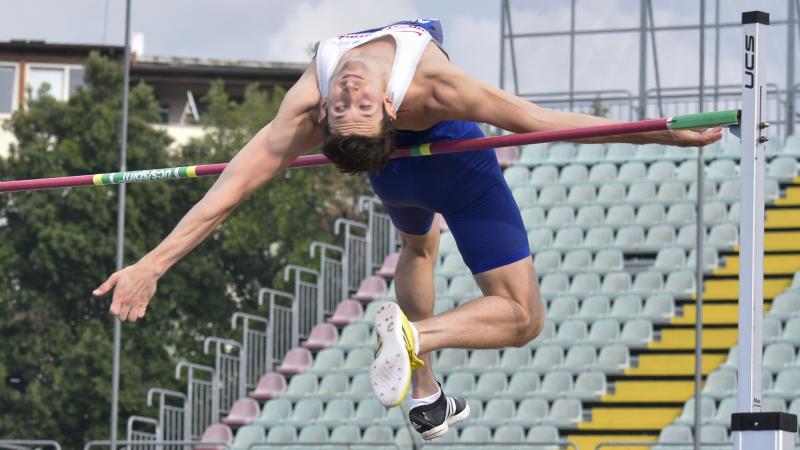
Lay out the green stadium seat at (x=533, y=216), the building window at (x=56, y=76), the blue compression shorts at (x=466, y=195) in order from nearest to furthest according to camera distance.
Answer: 1. the blue compression shorts at (x=466, y=195)
2. the green stadium seat at (x=533, y=216)
3. the building window at (x=56, y=76)

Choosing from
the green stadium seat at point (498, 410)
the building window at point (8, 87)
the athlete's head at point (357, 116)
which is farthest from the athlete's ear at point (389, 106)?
the building window at point (8, 87)

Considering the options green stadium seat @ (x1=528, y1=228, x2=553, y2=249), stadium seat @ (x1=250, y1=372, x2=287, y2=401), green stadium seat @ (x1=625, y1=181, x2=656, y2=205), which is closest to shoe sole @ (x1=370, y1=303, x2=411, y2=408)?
stadium seat @ (x1=250, y1=372, x2=287, y2=401)

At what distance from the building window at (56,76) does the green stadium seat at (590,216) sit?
61.8ft

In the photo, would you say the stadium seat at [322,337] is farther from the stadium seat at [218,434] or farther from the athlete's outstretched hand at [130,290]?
the athlete's outstretched hand at [130,290]

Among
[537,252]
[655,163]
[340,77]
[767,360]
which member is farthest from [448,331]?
[655,163]

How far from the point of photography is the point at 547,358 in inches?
538

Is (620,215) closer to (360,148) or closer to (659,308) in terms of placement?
(659,308)

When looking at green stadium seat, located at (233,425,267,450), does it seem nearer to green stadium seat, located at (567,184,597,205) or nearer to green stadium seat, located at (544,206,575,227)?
Answer: green stadium seat, located at (544,206,575,227)

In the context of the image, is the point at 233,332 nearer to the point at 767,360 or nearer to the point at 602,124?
the point at 767,360

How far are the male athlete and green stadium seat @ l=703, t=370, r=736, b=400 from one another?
23.0 feet

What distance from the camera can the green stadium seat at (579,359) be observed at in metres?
13.5

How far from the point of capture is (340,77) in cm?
532

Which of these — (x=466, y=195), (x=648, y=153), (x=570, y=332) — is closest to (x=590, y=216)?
(x=648, y=153)

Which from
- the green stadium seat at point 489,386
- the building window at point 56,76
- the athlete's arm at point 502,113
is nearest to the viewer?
the athlete's arm at point 502,113
